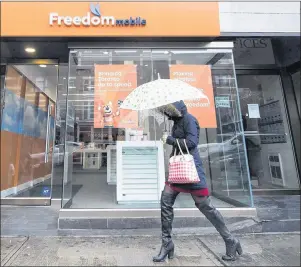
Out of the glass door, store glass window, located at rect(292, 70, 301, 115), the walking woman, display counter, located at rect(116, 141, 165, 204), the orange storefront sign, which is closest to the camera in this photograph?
the walking woman

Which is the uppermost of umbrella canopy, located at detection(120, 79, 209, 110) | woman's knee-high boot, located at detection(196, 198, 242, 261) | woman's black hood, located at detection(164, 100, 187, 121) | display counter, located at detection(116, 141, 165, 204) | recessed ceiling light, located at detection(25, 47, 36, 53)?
recessed ceiling light, located at detection(25, 47, 36, 53)

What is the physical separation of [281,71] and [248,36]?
2.05 m

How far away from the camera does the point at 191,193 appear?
2652 millimetres

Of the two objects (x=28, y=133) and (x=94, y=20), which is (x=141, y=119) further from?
(x=28, y=133)

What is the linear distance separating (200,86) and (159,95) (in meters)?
2.18

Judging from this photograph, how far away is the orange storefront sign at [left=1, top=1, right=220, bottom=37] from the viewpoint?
4.18 meters

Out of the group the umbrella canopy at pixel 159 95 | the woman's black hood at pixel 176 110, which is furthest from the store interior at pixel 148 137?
the woman's black hood at pixel 176 110

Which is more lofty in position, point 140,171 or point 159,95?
point 159,95

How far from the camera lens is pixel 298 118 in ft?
18.7

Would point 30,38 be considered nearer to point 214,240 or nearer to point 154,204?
point 154,204

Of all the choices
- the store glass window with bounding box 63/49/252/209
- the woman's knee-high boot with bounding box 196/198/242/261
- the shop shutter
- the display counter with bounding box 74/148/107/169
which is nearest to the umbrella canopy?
the woman's knee-high boot with bounding box 196/198/242/261

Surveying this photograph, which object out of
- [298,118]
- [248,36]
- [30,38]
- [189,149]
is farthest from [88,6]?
[298,118]

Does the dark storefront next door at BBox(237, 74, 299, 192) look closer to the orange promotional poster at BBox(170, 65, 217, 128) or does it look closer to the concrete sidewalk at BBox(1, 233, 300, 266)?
the orange promotional poster at BBox(170, 65, 217, 128)

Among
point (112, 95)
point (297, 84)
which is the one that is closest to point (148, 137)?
point (112, 95)
